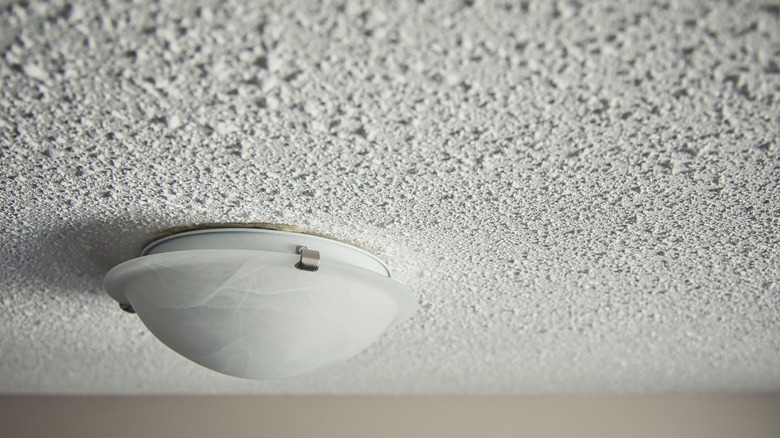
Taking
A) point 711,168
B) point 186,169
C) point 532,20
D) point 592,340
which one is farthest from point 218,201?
point 592,340

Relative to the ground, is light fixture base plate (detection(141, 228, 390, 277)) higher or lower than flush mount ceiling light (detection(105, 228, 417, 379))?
higher

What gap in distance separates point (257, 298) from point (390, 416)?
1172 millimetres

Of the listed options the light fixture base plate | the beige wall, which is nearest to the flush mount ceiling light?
the light fixture base plate

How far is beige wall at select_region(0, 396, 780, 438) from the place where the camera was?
1.72m

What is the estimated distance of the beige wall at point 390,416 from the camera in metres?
1.72

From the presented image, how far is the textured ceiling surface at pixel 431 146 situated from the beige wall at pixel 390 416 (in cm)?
72

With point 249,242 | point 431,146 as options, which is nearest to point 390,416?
point 249,242

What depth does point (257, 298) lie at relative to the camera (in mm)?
755

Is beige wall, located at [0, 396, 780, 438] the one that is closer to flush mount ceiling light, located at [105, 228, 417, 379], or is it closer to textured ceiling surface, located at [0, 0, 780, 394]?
textured ceiling surface, located at [0, 0, 780, 394]

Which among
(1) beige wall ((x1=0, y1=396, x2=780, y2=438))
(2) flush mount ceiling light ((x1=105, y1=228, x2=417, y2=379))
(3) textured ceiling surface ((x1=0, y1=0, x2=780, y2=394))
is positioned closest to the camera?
(3) textured ceiling surface ((x1=0, y1=0, x2=780, y2=394))

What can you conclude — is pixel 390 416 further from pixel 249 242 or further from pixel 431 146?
pixel 431 146

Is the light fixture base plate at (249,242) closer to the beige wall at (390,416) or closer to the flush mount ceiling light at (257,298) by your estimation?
the flush mount ceiling light at (257,298)

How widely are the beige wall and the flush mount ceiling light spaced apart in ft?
3.30

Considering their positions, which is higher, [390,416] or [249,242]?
[249,242]
